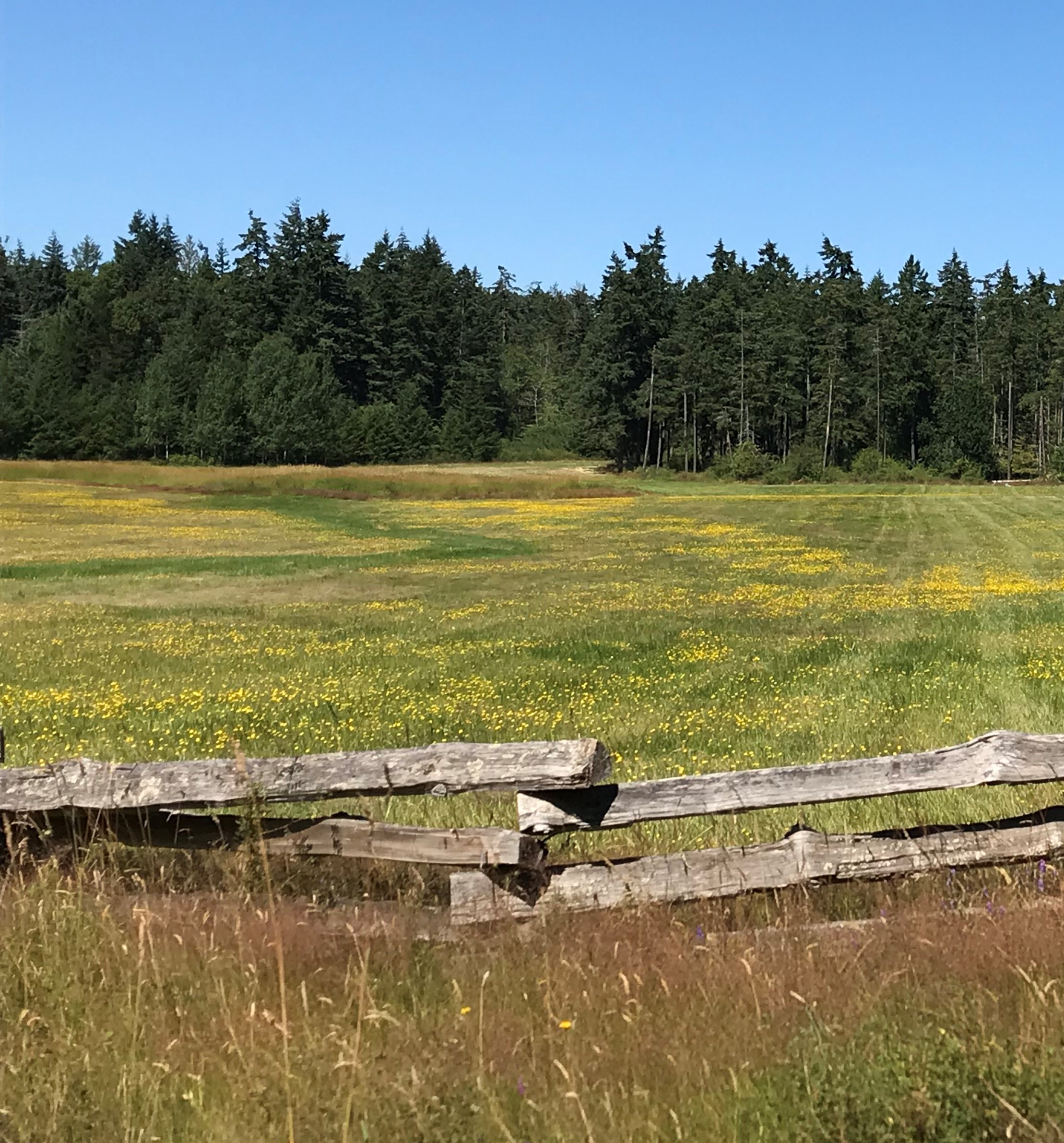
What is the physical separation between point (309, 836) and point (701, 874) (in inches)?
76.3

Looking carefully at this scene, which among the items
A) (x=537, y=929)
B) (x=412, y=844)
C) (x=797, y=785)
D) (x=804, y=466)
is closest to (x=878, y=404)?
(x=804, y=466)

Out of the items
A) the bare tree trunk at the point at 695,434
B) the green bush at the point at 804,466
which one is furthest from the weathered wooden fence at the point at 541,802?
the bare tree trunk at the point at 695,434

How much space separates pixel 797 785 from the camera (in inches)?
208

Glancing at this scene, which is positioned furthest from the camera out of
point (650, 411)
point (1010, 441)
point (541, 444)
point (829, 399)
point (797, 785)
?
point (541, 444)

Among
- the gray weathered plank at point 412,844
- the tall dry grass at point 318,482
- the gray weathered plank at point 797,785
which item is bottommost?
the gray weathered plank at point 412,844

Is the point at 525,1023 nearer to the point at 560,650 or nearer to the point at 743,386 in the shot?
the point at 560,650

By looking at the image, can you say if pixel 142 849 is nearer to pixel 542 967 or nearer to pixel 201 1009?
pixel 201 1009

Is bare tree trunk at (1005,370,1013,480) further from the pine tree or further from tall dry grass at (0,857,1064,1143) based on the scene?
tall dry grass at (0,857,1064,1143)

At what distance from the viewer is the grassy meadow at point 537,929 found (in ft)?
11.7

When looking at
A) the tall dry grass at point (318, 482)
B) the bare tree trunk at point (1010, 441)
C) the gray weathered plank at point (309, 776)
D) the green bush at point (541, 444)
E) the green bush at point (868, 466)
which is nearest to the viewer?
the gray weathered plank at point (309, 776)

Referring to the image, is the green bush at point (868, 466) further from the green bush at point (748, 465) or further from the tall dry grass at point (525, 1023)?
the tall dry grass at point (525, 1023)

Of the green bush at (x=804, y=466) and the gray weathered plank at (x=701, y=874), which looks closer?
the gray weathered plank at (x=701, y=874)

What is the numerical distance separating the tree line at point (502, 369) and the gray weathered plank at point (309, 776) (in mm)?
96268

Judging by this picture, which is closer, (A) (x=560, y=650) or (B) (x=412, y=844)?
(B) (x=412, y=844)
